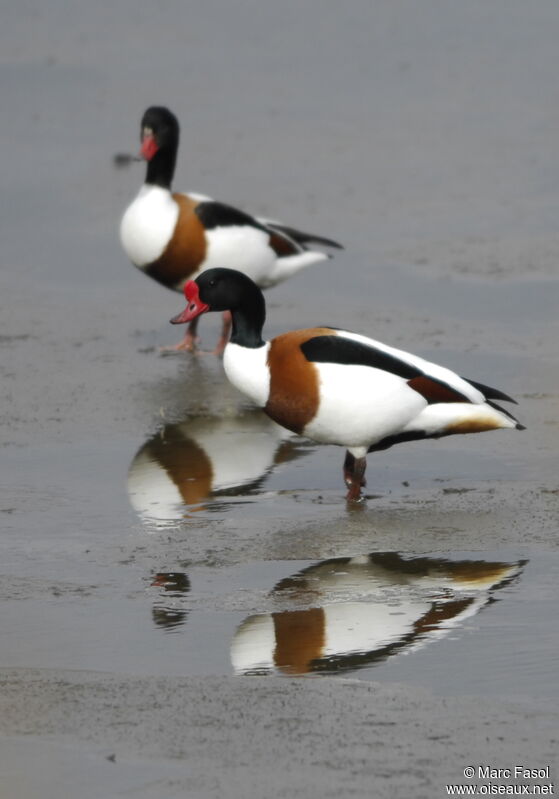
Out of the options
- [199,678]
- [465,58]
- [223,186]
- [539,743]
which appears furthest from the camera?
[465,58]

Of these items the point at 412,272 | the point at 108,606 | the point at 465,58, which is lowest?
the point at 108,606

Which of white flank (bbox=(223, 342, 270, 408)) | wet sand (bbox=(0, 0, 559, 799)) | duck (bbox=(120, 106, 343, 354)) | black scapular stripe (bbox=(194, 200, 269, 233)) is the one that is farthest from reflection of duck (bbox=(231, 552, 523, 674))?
black scapular stripe (bbox=(194, 200, 269, 233))

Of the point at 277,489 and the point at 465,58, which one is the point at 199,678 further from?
the point at 465,58

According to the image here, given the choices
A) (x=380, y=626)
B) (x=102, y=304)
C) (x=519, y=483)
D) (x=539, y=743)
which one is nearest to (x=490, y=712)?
(x=539, y=743)

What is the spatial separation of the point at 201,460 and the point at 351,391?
125 cm

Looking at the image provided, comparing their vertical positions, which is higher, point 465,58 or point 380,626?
point 465,58

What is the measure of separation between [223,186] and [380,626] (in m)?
9.19

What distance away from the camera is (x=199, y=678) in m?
5.54

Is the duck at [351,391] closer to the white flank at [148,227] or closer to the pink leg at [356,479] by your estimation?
the pink leg at [356,479]

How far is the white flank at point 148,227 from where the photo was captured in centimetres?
1104

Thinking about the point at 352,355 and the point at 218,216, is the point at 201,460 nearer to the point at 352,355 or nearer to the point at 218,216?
the point at 352,355

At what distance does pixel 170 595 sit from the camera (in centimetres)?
643

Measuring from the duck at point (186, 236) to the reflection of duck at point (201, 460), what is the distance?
1.83 metres

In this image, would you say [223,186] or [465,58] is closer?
[223,186]
